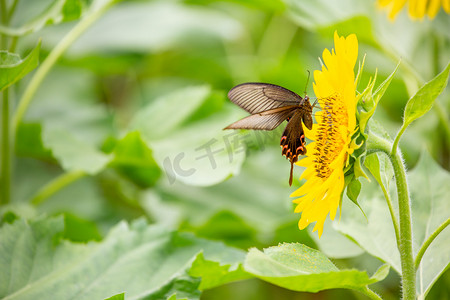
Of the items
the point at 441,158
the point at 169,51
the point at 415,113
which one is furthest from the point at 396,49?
the point at 169,51

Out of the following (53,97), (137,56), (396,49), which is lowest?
(53,97)

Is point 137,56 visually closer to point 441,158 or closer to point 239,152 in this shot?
point 239,152

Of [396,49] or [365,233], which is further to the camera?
[396,49]

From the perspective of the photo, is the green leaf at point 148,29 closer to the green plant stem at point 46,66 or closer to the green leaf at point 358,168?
the green plant stem at point 46,66

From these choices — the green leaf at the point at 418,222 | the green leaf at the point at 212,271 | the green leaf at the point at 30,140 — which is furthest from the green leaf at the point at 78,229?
the green leaf at the point at 418,222

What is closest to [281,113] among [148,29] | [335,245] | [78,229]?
[335,245]
